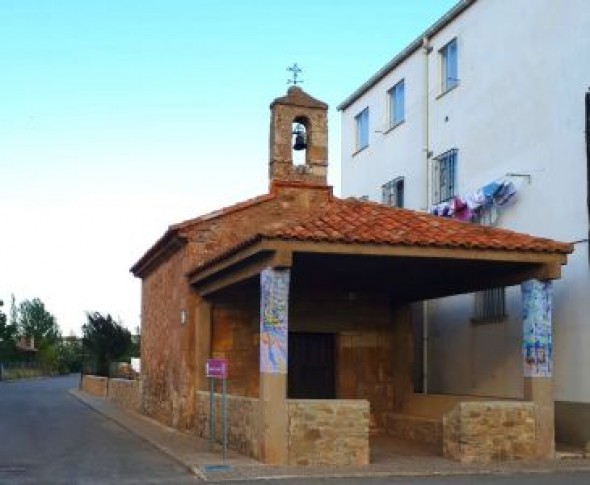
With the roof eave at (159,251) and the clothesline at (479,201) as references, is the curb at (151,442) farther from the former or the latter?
the clothesline at (479,201)

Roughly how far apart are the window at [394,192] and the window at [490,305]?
17.6ft

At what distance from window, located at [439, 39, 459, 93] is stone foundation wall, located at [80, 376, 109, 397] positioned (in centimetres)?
1998

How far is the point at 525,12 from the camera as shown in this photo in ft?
61.1

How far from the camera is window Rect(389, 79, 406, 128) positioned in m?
25.3

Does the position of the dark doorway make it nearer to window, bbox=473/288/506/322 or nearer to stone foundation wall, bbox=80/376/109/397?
window, bbox=473/288/506/322

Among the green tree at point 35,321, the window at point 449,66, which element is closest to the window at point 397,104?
the window at point 449,66

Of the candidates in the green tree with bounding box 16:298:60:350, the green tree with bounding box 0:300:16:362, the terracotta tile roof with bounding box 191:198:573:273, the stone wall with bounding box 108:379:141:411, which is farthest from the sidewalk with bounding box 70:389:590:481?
the green tree with bounding box 16:298:60:350

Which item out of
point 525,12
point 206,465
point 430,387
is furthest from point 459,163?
point 206,465

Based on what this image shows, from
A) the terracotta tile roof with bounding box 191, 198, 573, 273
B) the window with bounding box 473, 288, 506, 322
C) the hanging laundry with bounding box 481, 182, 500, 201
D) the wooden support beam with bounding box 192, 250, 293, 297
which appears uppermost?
the hanging laundry with bounding box 481, 182, 500, 201

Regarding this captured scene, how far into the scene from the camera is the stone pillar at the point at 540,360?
1504 cm

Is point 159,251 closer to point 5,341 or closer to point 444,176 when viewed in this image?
point 444,176

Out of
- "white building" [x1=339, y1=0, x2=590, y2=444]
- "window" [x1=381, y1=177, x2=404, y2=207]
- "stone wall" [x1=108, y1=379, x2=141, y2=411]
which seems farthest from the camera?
"stone wall" [x1=108, y1=379, x2=141, y2=411]

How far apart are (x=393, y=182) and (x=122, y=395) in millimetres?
11772

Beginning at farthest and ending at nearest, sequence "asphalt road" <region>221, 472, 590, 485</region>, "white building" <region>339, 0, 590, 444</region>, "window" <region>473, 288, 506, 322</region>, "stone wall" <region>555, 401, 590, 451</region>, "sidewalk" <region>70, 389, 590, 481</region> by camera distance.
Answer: "window" <region>473, 288, 506, 322</region>, "white building" <region>339, 0, 590, 444</region>, "stone wall" <region>555, 401, 590, 451</region>, "sidewalk" <region>70, 389, 590, 481</region>, "asphalt road" <region>221, 472, 590, 485</region>
